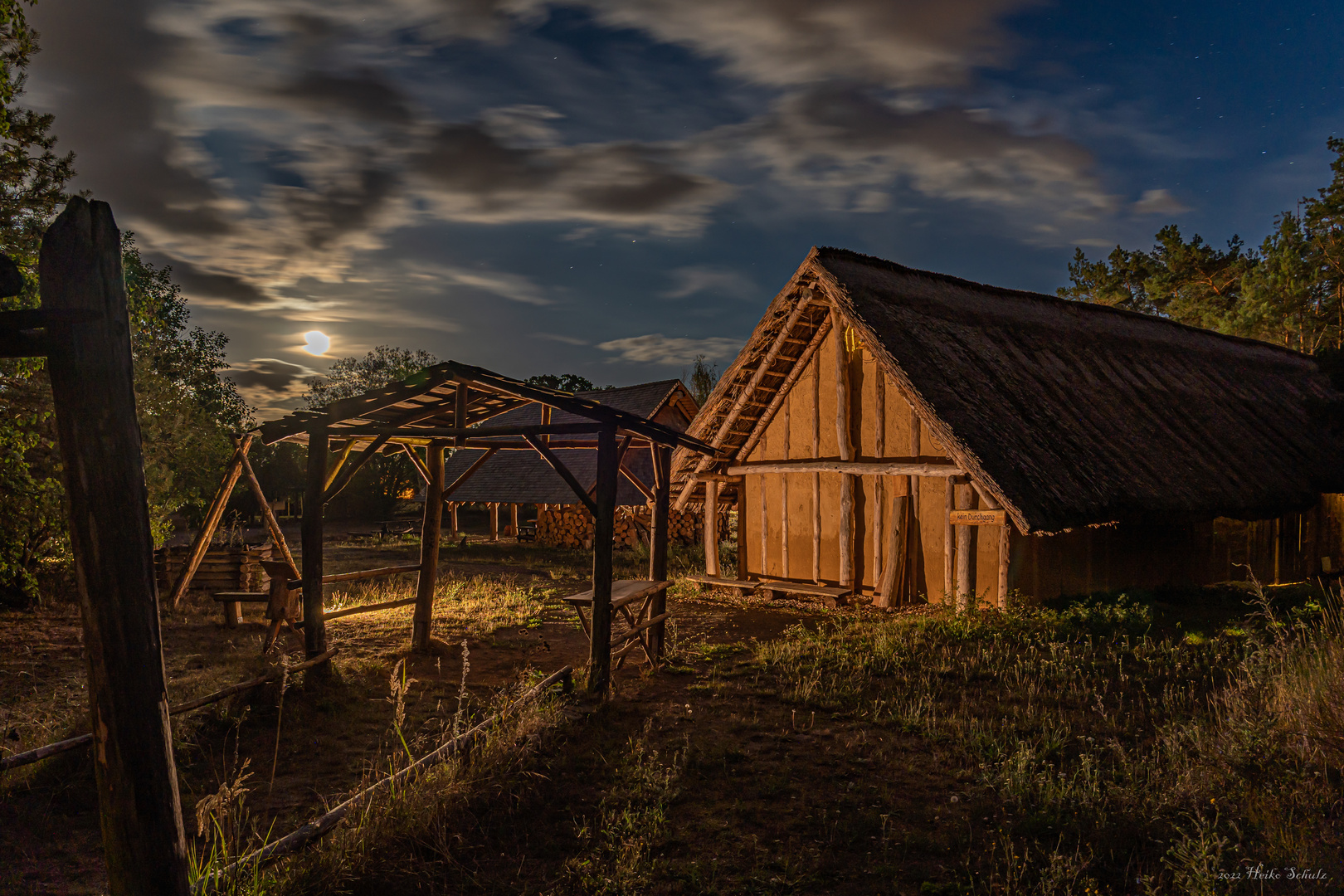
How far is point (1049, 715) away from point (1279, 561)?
1302cm

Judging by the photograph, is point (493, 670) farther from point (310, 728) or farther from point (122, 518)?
point (122, 518)

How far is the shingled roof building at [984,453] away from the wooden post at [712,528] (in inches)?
7.6

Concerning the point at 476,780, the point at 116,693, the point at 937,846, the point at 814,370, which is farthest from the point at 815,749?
the point at 814,370

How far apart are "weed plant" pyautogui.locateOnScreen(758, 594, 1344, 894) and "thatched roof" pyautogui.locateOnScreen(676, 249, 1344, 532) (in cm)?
200

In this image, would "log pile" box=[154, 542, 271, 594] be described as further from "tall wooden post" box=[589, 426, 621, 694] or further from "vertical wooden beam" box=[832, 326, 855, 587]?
"vertical wooden beam" box=[832, 326, 855, 587]

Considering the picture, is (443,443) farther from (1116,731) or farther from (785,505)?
(1116,731)

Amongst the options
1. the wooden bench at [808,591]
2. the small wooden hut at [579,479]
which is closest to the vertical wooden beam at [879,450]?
the wooden bench at [808,591]

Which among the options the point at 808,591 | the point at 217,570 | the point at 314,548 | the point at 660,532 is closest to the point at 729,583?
the point at 808,591

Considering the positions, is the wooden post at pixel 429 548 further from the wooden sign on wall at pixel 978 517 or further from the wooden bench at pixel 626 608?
the wooden sign on wall at pixel 978 517

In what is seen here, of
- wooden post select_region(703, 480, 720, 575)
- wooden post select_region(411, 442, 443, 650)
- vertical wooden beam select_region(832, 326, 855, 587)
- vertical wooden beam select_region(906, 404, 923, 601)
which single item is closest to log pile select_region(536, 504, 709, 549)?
wooden post select_region(703, 480, 720, 575)

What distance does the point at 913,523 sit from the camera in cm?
1288

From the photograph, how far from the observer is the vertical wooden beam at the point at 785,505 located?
48.6ft

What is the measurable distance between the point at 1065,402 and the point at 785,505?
545 cm

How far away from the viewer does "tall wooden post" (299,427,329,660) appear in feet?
25.6
